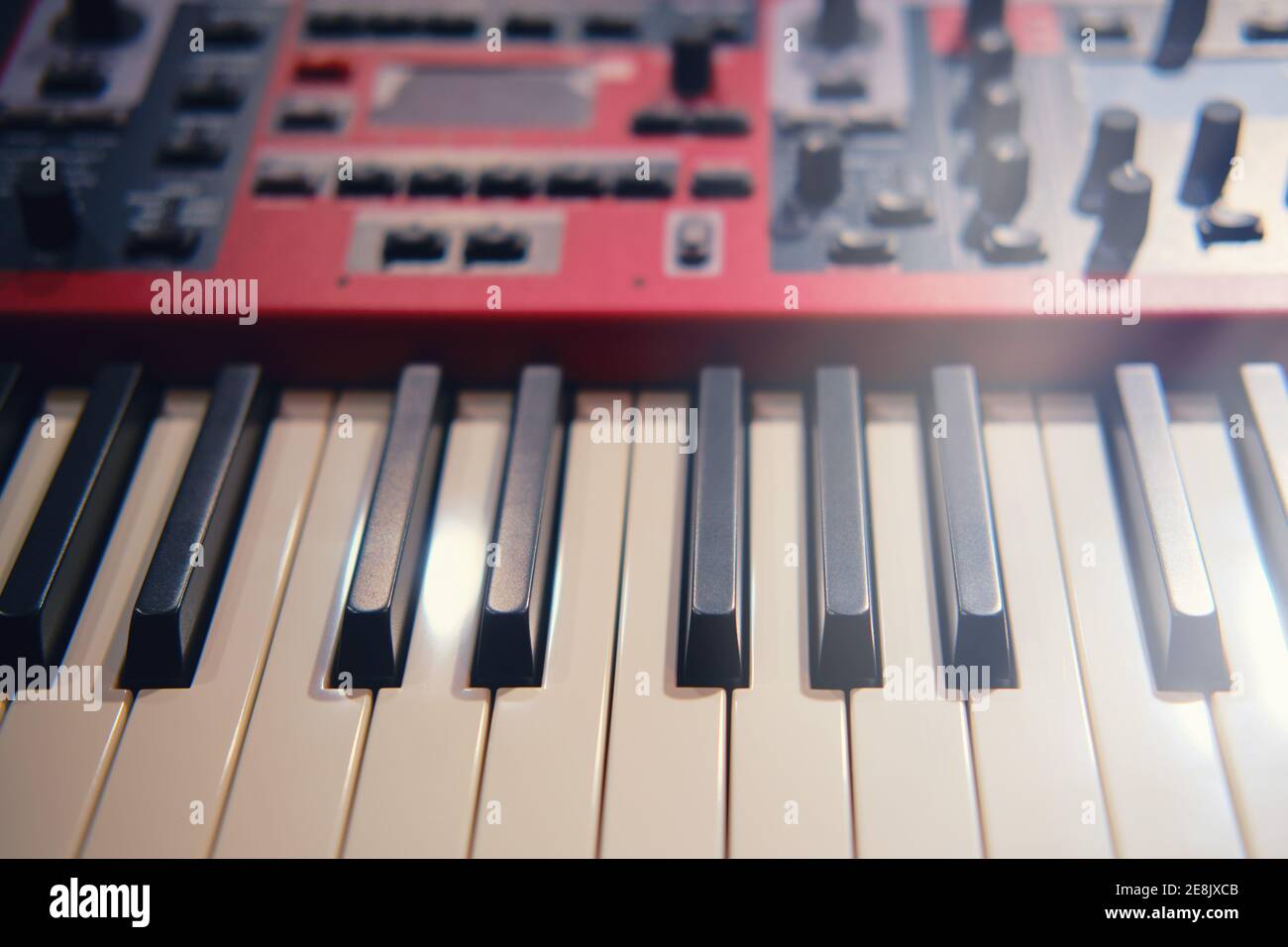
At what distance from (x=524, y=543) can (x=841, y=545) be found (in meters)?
0.33

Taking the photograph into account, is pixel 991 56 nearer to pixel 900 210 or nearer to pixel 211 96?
pixel 900 210

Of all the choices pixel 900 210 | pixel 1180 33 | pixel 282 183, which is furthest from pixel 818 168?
pixel 282 183

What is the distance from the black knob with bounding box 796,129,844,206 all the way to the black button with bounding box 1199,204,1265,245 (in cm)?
44

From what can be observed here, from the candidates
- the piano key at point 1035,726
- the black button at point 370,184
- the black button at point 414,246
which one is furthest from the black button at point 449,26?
the piano key at point 1035,726

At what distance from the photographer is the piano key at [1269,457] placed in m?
1.20

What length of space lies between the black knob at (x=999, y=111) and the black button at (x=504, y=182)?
0.59 meters

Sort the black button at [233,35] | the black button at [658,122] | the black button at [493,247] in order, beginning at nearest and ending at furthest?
the black button at [493,247] → the black button at [658,122] → the black button at [233,35]

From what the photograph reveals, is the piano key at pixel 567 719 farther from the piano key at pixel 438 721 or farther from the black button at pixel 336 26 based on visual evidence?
the black button at pixel 336 26

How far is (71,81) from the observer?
1.54 m

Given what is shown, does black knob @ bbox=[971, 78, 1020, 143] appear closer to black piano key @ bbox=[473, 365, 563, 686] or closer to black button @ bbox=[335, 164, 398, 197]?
black piano key @ bbox=[473, 365, 563, 686]

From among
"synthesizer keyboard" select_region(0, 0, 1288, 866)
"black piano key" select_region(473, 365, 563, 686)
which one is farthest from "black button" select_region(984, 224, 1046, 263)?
"black piano key" select_region(473, 365, 563, 686)

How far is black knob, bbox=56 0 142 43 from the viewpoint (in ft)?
5.24

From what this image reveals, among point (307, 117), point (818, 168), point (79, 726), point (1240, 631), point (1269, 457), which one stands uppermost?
point (307, 117)
